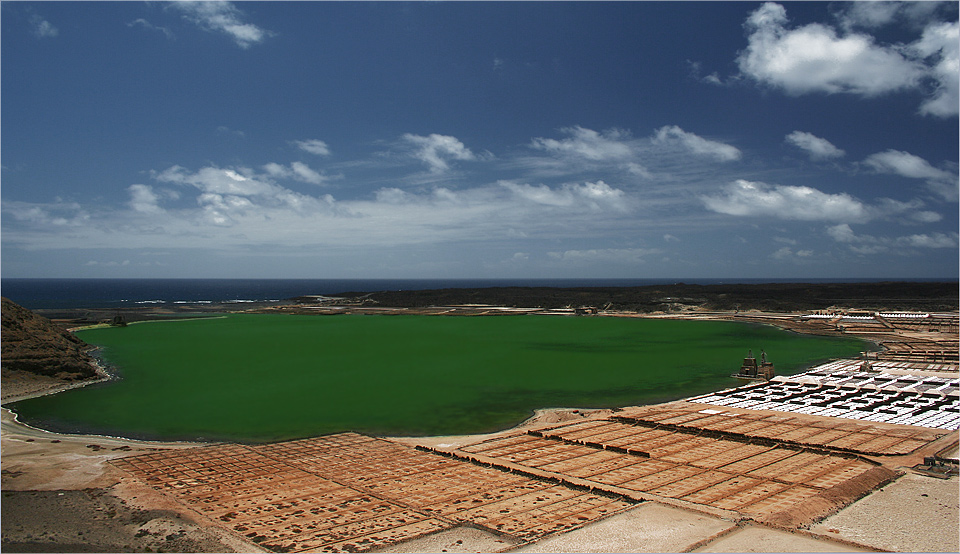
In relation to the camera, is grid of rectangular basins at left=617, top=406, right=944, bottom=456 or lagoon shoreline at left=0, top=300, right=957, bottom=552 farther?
grid of rectangular basins at left=617, top=406, right=944, bottom=456

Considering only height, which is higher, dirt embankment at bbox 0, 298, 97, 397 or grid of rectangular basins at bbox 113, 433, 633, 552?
dirt embankment at bbox 0, 298, 97, 397

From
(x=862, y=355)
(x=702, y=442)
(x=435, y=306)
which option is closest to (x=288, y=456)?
(x=702, y=442)

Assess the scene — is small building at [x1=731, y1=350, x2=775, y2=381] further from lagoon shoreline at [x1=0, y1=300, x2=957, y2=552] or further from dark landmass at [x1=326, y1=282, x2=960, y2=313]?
dark landmass at [x1=326, y1=282, x2=960, y2=313]

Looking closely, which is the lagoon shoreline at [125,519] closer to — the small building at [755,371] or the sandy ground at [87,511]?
the sandy ground at [87,511]

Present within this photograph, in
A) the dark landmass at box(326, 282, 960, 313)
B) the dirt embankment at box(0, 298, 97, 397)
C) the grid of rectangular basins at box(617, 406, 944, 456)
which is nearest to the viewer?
the grid of rectangular basins at box(617, 406, 944, 456)

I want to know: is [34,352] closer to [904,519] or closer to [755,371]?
[904,519]

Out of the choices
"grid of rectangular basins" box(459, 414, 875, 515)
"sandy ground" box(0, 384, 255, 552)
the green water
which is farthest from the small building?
"sandy ground" box(0, 384, 255, 552)

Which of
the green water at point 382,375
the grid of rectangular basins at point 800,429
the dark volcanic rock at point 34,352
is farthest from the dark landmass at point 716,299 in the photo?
the dark volcanic rock at point 34,352

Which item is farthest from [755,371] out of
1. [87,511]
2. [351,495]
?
[87,511]
